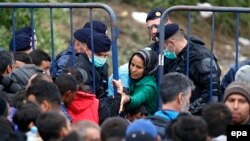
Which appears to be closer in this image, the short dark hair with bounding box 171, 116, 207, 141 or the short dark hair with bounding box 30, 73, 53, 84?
the short dark hair with bounding box 171, 116, 207, 141

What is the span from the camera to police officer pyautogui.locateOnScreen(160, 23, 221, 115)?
33.9 ft

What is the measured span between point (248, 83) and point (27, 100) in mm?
2036

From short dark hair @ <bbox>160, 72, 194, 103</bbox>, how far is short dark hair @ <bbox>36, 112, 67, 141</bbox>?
1.11 metres

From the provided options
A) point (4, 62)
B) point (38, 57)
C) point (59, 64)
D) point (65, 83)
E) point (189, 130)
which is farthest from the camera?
point (59, 64)

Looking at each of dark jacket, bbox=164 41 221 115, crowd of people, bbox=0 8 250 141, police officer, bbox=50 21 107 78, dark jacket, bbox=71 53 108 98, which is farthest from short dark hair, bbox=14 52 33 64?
dark jacket, bbox=164 41 221 115

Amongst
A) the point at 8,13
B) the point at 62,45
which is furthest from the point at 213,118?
the point at 62,45

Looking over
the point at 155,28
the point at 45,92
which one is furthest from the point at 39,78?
the point at 155,28

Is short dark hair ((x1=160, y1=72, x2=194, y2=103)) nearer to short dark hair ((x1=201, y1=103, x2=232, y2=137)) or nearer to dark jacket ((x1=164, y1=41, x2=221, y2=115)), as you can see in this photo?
short dark hair ((x1=201, y1=103, x2=232, y2=137))

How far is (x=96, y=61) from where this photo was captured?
1064 cm

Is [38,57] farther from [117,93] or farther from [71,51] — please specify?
[117,93]

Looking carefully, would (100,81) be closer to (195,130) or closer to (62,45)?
(195,130)

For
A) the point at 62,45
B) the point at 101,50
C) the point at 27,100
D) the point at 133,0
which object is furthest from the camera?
the point at 133,0

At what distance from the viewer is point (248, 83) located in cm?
992

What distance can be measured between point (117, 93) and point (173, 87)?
4.45ft
